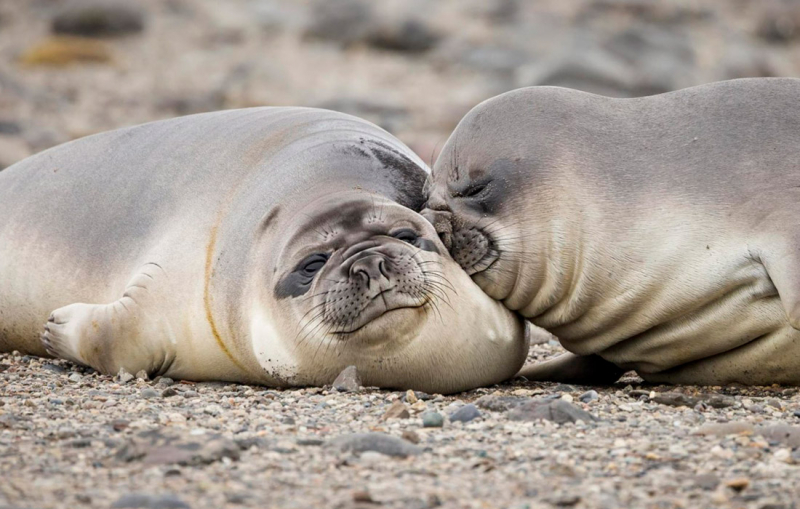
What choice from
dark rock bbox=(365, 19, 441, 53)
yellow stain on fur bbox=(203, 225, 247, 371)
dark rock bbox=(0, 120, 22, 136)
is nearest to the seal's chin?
yellow stain on fur bbox=(203, 225, 247, 371)

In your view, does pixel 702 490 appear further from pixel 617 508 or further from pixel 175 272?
pixel 175 272

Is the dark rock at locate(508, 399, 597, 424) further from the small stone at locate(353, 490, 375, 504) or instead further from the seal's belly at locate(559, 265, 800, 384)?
the small stone at locate(353, 490, 375, 504)

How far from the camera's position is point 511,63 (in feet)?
58.9

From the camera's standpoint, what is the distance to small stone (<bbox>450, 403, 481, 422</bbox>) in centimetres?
434

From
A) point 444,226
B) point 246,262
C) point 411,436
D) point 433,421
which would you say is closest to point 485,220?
point 444,226

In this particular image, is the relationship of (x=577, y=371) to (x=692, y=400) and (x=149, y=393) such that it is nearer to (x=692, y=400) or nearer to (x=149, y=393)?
(x=692, y=400)

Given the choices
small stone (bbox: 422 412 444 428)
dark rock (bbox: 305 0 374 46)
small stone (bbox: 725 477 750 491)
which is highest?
dark rock (bbox: 305 0 374 46)

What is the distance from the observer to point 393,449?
3.81 metres

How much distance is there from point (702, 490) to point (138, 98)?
14.0 m

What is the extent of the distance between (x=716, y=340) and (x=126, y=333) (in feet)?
8.88

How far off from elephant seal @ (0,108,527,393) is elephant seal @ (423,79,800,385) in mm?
253

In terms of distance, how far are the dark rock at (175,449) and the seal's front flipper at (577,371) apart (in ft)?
7.40

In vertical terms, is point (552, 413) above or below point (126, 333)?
below

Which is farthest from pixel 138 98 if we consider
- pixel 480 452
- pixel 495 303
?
pixel 480 452
